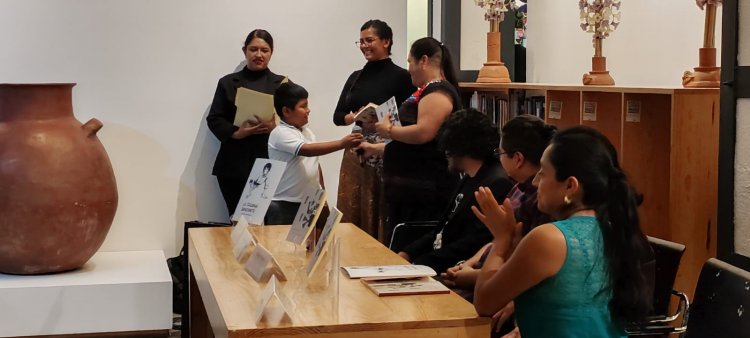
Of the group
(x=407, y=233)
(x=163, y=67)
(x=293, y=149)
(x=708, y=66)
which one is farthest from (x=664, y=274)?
(x=163, y=67)

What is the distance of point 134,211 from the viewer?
5.53 metres

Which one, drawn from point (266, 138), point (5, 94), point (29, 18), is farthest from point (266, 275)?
point (29, 18)

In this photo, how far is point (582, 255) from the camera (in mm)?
2133

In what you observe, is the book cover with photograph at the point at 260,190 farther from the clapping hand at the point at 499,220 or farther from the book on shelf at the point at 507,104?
the book on shelf at the point at 507,104

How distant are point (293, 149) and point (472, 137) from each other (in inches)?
44.6

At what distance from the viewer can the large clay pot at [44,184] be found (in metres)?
4.39

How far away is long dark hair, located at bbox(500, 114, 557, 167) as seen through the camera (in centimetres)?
287

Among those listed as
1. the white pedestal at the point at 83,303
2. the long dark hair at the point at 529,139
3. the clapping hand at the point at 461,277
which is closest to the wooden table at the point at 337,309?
the clapping hand at the point at 461,277

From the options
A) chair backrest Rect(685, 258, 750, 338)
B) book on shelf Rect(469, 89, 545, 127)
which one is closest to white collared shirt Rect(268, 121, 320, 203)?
book on shelf Rect(469, 89, 545, 127)

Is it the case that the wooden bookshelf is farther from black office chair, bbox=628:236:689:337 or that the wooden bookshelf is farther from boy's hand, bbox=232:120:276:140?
boy's hand, bbox=232:120:276:140

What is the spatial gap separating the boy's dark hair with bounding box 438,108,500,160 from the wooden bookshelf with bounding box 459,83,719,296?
67 cm

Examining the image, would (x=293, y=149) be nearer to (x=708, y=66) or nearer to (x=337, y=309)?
(x=708, y=66)

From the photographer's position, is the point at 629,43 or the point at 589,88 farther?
the point at 629,43

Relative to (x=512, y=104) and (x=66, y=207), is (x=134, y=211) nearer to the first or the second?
(x=66, y=207)
